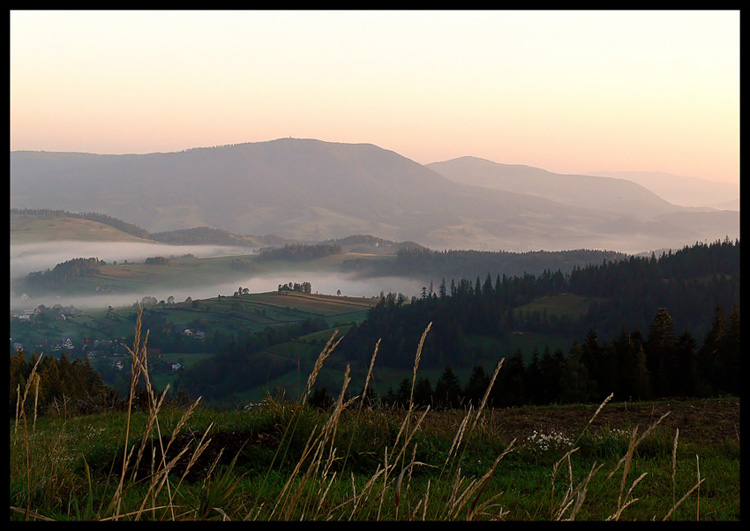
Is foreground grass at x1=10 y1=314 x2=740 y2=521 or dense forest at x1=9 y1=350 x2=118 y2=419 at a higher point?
foreground grass at x1=10 y1=314 x2=740 y2=521

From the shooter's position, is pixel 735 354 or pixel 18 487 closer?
pixel 18 487

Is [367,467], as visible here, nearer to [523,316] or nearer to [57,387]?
[57,387]

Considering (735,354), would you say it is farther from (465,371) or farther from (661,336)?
(465,371)

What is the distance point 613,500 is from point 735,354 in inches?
1974

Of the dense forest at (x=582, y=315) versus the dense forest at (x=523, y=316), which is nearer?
the dense forest at (x=523, y=316)

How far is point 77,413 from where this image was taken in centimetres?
1212

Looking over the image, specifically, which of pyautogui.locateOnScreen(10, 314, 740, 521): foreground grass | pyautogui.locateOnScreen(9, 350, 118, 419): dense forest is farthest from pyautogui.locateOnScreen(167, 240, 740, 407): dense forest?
pyautogui.locateOnScreen(10, 314, 740, 521): foreground grass

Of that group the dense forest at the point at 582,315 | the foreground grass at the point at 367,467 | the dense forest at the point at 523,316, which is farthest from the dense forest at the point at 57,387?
the dense forest at the point at 582,315

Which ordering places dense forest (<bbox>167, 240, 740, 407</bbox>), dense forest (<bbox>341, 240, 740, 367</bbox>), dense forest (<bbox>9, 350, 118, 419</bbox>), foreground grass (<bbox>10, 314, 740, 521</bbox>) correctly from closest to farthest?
foreground grass (<bbox>10, 314, 740, 521</bbox>)
dense forest (<bbox>9, 350, 118, 419</bbox>)
dense forest (<bbox>167, 240, 740, 407</bbox>)
dense forest (<bbox>341, 240, 740, 367</bbox>)

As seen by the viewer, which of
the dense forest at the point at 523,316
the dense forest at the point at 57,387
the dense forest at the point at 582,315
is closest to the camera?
the dense forest at the point at 57,387

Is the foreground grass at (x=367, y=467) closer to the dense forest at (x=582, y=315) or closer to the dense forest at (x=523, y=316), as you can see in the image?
the dense forest at (x=523, y=316)

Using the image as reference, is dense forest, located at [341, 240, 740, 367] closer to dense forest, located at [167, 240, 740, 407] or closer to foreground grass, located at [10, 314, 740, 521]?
dense forest, located at [167, 240, 740, 407]

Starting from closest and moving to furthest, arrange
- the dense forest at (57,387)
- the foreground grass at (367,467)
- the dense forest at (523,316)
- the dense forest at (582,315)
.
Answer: the foreground grass at (367,467), the dense forest at (57,387), the dense forest at (523,316), the dense forest at (582,315)
